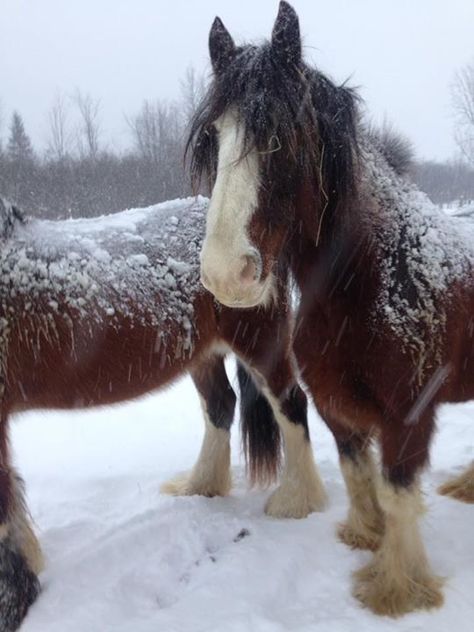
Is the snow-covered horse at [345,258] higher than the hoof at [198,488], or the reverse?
the snow-covered horse at [345,258]

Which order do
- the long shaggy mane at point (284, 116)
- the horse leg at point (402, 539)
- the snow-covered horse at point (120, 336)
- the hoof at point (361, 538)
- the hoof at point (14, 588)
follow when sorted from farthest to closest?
the hoof at point (361, 538) → the snow-covered horse at point (120, 336) → the hoof at point (14, 588) → the horse leg at point (402, 539) → the long shaggy mane at point (284, 116)

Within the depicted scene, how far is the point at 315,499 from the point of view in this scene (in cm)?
330

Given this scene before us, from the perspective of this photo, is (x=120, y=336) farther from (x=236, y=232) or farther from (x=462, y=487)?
(x=462, y=487)

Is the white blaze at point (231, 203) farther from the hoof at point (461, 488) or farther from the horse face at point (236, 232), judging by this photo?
the hoof at point (461, 488)

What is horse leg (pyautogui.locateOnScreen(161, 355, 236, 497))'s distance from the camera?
363 cm

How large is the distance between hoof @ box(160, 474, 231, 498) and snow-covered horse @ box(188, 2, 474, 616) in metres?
1.28

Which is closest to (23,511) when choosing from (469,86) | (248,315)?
(248,315)

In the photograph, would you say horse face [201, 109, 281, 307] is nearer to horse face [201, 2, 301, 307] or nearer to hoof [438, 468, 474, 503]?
horse face [201, 2, 301, 307]

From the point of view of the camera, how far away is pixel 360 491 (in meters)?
2.85

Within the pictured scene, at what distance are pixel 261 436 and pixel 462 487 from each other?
1245mm

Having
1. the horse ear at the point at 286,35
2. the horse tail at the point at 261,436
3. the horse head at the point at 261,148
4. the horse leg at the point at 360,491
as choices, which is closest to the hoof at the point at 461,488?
the horse leg at the point at 360,491

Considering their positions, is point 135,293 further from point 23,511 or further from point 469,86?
point 469,86

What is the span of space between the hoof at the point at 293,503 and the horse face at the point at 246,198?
186 cm

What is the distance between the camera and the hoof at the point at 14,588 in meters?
2.42
